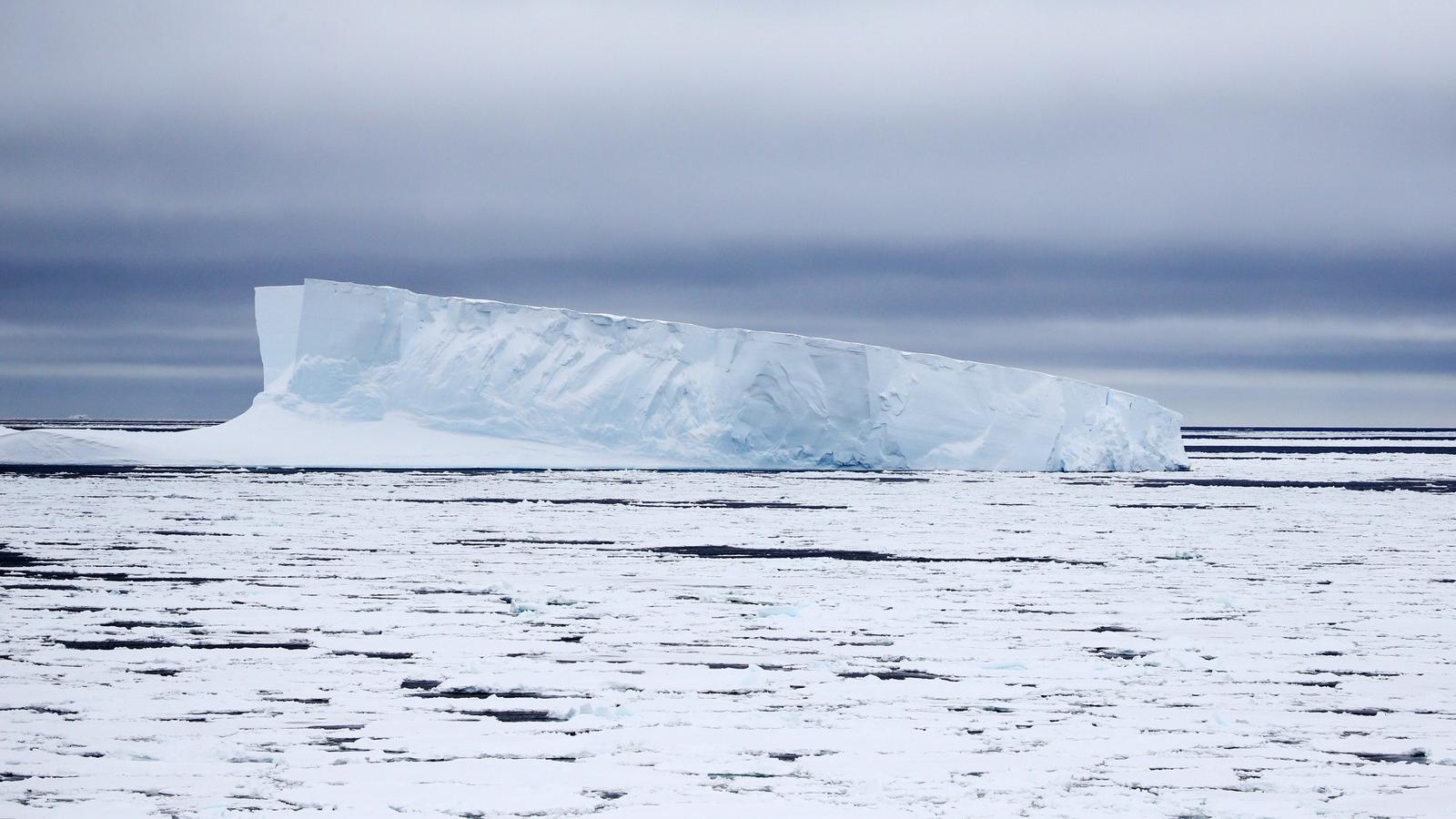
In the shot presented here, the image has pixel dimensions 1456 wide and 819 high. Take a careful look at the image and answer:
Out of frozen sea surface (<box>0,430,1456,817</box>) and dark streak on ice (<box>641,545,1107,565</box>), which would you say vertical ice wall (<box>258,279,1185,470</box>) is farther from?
dark streak on ice (<box>641,545,1107,565</box>)


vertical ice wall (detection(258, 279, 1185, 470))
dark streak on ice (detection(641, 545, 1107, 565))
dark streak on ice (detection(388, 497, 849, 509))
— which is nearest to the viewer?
dark streak on ice (detection(641, 545, 1107, 565))

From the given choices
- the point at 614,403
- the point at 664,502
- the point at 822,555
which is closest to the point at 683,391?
the point at 614,403

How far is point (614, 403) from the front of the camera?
2541cm

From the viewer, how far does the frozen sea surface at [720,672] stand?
4055mm

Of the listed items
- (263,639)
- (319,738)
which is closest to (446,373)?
(263,639)

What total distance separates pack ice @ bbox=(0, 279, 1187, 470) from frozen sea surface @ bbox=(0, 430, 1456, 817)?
11557 mm

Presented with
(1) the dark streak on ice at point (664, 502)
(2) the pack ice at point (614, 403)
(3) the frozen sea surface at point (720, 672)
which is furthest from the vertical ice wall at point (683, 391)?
(3) the frozen sea surface at point (720, 672)

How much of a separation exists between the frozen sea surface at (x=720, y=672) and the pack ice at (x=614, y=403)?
1156 centimetres

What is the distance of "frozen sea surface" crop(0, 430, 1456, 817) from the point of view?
4055mm

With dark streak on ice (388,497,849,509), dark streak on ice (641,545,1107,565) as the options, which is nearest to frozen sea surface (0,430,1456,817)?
dark streak on ice (641,545,1107,565)

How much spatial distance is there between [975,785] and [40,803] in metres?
2.80

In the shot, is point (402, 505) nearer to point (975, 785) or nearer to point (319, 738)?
point (319, 738)

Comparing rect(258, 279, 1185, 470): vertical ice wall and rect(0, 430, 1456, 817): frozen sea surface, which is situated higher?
rect(258, 279, 1185, 470): vertical ice wall

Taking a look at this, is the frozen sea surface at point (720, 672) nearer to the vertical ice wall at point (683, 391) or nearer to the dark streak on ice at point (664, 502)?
the dark streak on ice at point (664, 502)
